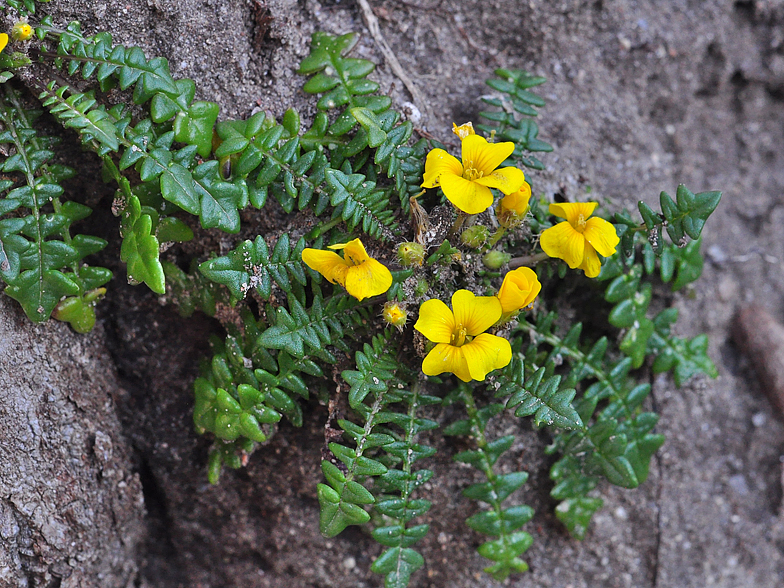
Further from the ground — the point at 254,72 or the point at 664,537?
the point at 254,72

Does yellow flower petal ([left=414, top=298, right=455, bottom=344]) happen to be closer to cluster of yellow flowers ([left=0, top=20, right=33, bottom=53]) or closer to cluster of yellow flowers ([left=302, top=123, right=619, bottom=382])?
cluster of yellow flowers ([left=302, top=123, right=619, bottom=382])

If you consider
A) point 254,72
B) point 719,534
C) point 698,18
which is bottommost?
point 719,534

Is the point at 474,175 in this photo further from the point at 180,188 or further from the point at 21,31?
the point at 21,31

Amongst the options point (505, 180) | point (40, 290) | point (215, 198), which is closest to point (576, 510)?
point (505, 180)

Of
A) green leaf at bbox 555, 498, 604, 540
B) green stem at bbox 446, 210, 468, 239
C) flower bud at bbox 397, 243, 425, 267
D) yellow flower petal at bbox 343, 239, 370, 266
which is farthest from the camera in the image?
green leaf at bbox 555, 498, 604, 540

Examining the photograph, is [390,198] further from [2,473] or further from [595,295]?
[2,473]

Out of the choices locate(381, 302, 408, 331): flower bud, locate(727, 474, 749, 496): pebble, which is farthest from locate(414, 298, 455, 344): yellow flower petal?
locate(727, 474, 749, 496): pebble

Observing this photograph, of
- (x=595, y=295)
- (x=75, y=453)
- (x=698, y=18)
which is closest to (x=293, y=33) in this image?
(x=595, y=295)
